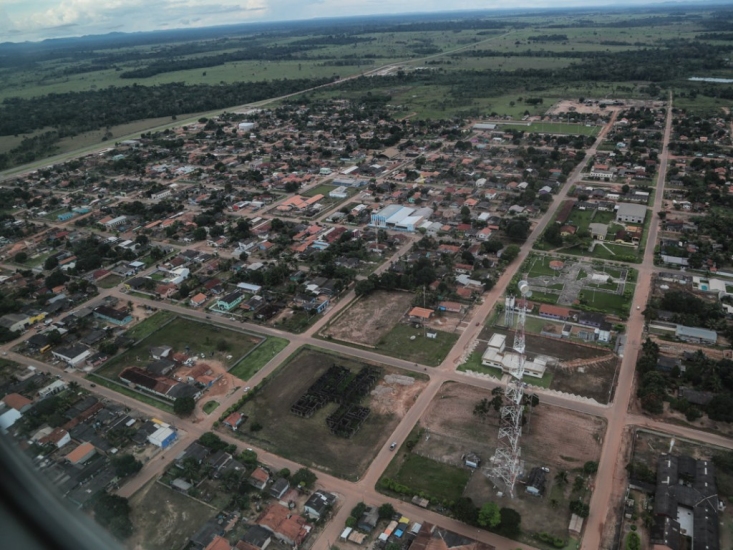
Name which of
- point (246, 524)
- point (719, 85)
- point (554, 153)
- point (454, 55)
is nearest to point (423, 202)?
point (554, 153)

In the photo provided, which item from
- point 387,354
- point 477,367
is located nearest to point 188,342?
point 387,354

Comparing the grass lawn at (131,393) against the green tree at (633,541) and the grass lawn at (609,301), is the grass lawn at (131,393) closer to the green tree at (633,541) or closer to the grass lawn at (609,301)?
the green tree at (633,541)

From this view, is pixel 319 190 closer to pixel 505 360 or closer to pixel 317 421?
pixel 505 360

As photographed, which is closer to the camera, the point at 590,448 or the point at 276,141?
the point at 590,448

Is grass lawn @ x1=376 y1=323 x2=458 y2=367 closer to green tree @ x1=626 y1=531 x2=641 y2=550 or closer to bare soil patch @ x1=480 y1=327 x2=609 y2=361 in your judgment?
bare soil patch @ x1=480 y1=327 x2=609 y2=361

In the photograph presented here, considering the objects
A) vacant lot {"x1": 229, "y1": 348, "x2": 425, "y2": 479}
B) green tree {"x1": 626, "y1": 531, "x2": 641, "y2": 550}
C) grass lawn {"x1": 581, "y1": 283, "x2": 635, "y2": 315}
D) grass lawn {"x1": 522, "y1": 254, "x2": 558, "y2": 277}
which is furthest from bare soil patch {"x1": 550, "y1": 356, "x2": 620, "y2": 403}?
grass lawn {"x1": 522, "y1": 254, "x2": 558, "y2": 277}

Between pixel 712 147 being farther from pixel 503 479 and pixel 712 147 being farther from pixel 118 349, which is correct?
pixel 118 349

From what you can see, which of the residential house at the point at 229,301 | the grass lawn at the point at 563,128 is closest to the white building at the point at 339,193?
the residential house at the point at 229,301
